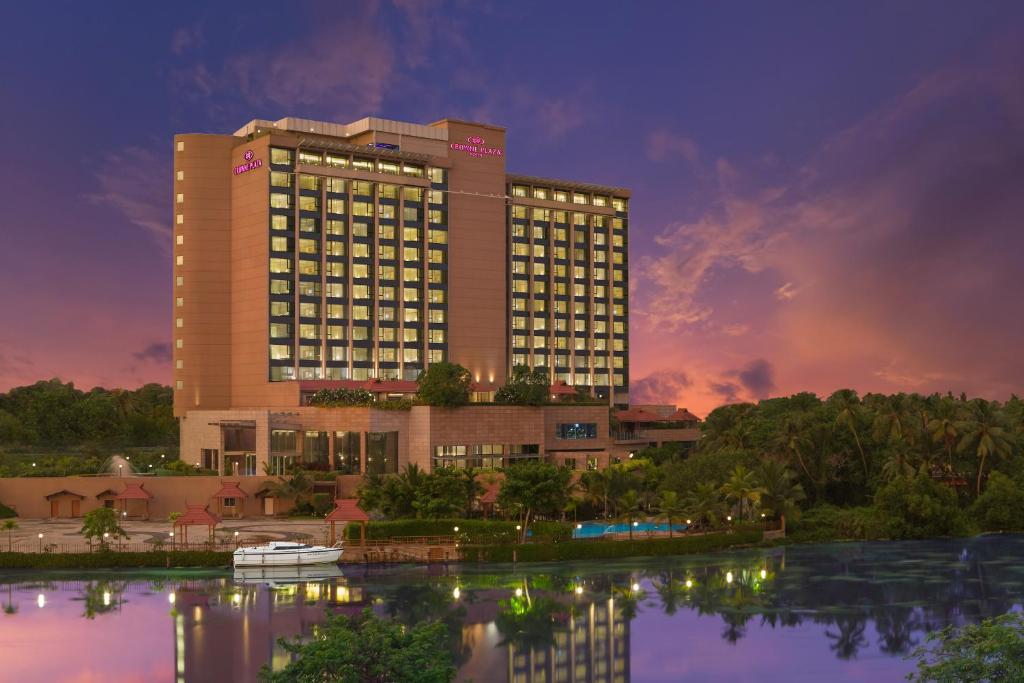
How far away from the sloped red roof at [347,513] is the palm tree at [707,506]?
2538cm

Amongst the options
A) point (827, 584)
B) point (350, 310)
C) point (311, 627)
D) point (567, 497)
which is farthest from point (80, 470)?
point (827, 584)

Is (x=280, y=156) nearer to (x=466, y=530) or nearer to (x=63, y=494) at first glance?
(x=63, y=494)

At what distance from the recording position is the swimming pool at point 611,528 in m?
82.8

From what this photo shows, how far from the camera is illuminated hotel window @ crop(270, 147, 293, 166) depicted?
12396cm

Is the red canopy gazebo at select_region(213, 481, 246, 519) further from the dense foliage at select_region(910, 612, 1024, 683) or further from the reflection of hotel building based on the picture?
the dense foliage at select_region(910, 612, 1024, 683)

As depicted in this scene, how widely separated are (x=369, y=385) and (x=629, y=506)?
141 feet

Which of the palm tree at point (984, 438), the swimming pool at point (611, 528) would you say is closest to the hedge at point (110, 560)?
the swimming pool at point (611, 528)

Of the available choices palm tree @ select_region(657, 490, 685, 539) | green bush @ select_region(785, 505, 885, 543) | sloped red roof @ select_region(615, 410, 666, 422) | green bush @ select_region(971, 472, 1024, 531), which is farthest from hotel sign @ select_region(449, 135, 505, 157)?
green bush @ select_region(971, 472, 1024, 531)

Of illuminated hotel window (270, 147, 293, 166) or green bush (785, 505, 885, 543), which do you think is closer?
green bush (785, 505, 885, 543)

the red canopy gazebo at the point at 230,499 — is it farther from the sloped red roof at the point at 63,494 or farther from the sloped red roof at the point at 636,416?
the sloped red roof at the point at 636,416

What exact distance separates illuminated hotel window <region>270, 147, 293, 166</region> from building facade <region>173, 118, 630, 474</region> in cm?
18

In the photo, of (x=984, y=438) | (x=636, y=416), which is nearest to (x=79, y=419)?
(x=636, y=416)

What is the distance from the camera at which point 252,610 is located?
59375mm

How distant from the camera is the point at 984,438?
94.2 metres
